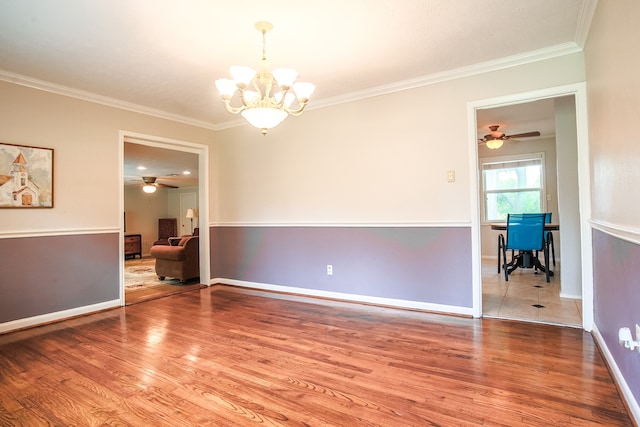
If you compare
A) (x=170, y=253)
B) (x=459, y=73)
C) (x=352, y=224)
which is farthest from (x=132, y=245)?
(x=459, y=73)

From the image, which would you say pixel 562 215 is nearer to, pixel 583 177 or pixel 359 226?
pixel 583 177

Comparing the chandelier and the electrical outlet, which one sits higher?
the chandelier

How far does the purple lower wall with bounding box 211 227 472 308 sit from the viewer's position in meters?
3.28

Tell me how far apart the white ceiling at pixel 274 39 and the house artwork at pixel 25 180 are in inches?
26.6

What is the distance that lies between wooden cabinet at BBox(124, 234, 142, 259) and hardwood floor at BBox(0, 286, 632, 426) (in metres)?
6.49

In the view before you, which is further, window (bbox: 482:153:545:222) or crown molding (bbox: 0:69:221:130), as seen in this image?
window (bbox: 482:153:545:222)

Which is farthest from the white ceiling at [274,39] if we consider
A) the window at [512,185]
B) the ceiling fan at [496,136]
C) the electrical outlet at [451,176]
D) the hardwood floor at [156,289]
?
the window at [512,185]

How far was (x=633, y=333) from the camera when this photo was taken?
161 centimetres

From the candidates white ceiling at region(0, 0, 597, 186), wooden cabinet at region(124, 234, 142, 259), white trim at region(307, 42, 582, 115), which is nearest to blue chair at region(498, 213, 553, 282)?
white trim at region(307, 42, 582, 115)

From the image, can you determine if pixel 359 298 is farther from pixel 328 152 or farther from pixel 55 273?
pixel 55 273

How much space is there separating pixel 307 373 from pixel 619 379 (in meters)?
1.71

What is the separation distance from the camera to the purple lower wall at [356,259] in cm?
328

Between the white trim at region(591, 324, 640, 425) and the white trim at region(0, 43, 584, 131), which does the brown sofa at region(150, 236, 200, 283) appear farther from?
the white trim at region(591, 324, 640, 425)

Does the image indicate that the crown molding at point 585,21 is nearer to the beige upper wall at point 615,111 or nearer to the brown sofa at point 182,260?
the beige upper wall at point 615,111
